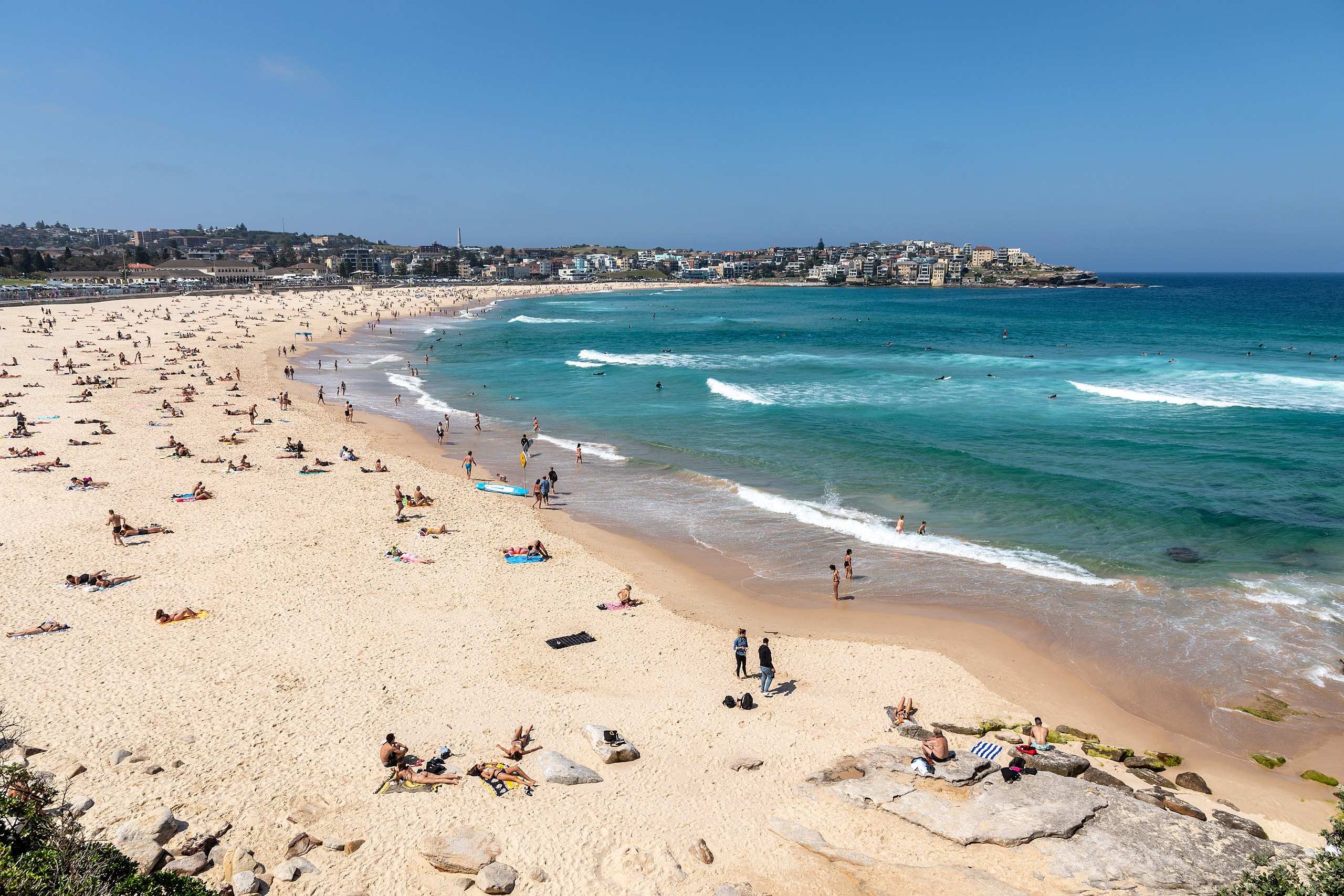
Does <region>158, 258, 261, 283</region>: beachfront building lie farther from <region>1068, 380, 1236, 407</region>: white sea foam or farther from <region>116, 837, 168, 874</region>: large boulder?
<region>116, 837, 168, 874</region>: large boulder

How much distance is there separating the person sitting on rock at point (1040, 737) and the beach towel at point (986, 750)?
51cm

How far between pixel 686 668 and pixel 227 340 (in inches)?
2463

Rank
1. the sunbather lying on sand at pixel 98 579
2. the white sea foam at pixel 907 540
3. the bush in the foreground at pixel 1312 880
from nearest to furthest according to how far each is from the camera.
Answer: the bush in the foreground at pixel 1312 880
the sunbather lying on sand at pixel 98 579
the white sea foam at pixel 907 540

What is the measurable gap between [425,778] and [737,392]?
35016 mm

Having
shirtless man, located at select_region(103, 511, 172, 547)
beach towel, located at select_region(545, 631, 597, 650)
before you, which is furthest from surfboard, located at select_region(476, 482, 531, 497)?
beach towel, located at select_region(545, 631, 597, 650)

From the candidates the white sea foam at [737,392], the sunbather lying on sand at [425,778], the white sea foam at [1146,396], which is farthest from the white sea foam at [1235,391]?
the sunbather lying on sand at [425,778]

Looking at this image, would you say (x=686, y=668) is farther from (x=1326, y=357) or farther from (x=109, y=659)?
(x=1326, y=357)

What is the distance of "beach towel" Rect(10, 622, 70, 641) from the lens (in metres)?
13.3

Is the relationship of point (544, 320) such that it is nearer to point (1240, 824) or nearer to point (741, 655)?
point (741, 655)

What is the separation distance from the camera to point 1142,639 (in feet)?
48.2

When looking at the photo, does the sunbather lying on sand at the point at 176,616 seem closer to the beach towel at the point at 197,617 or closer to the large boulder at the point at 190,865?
the beach towel at the point at 197,617

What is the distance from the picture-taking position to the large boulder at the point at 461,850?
8344mm

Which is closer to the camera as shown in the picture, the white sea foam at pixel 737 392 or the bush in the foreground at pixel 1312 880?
the bush in the foreground at pixel 1312 880

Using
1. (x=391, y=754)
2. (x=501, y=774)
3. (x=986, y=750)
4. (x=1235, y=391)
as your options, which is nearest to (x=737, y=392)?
(x=1235, y=391)
